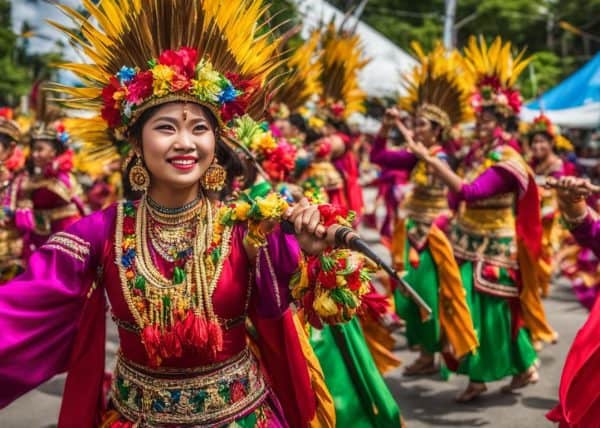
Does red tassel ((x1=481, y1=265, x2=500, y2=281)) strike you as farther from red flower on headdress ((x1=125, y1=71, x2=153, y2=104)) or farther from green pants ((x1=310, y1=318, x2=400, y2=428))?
red flower on headdress ((x1=125, y1=71, x2=153, y2=104))

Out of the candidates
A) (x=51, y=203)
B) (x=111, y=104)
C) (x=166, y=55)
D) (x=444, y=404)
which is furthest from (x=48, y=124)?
(x=166, y=55)

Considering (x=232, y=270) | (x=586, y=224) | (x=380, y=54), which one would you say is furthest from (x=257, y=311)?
(x=380, y=54)

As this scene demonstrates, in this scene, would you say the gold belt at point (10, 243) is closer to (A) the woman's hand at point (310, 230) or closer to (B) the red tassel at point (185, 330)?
(B) the red tassel at point (185, 330)

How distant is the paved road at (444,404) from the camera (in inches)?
191

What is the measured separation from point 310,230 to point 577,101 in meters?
11.9

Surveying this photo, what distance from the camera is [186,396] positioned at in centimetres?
239

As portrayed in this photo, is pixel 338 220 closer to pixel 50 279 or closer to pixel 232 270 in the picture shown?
pixel 232 270

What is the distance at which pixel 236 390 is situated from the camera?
2.44 meters

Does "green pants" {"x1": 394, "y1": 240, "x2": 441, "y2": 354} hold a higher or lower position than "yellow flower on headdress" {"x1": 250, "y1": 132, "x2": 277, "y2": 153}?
lower

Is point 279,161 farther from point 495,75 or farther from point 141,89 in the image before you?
point 141,89

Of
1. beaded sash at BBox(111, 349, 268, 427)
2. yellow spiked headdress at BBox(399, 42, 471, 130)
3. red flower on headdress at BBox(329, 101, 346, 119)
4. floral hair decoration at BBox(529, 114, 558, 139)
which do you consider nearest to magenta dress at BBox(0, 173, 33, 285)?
red flower on headdress at BBox(329, 101, 346, 119)

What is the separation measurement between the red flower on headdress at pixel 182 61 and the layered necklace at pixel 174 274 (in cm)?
44

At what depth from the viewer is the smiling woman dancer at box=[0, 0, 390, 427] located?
2.36m

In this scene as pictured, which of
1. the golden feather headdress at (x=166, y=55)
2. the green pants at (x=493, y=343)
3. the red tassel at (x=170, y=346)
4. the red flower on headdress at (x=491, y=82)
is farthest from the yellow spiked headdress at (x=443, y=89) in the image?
the red tassel at (x=170, y=346)
